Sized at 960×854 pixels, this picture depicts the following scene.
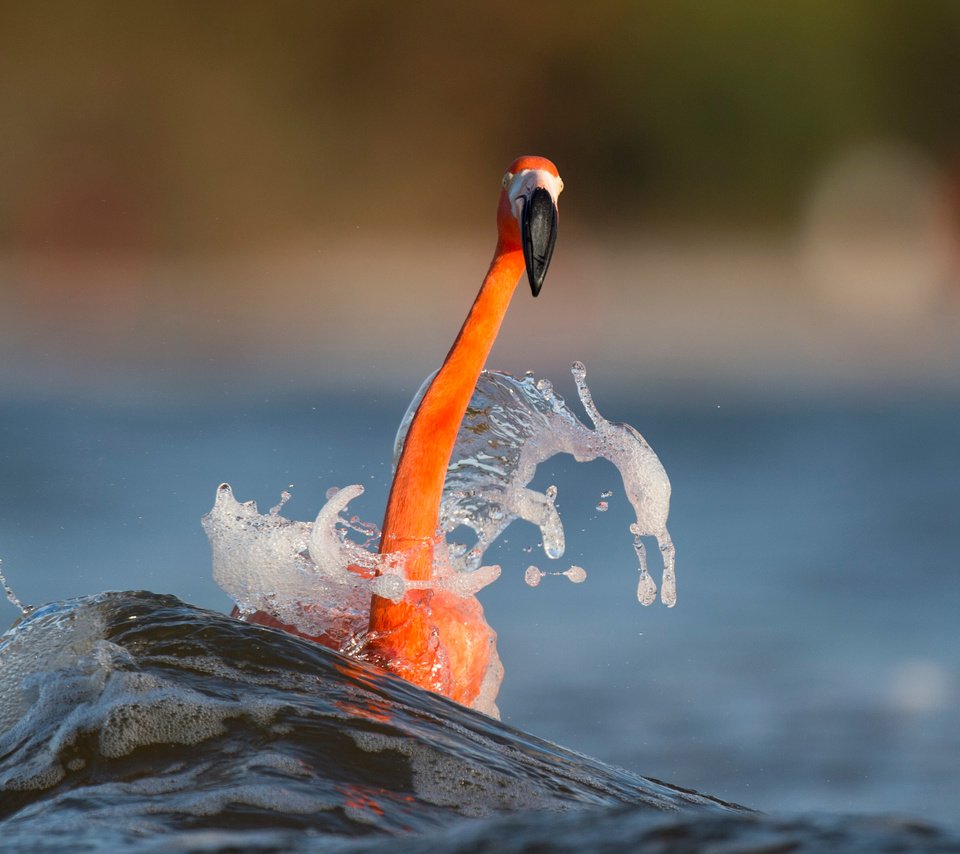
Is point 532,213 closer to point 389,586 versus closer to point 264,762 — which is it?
point 389,586

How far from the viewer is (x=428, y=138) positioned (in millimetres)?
17125

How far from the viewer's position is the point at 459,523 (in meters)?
3.91

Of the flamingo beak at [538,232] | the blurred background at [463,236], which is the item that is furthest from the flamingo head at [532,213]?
the blurred background at [463,236]

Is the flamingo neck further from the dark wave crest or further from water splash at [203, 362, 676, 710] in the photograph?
the dark wave crest

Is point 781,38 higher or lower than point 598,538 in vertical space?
higher

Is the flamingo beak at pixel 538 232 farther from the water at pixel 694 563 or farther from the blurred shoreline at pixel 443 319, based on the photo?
the blurred shoreline at pixel 443 319

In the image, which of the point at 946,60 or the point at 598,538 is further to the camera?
the point at 946,60

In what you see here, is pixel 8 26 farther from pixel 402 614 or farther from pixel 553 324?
pixel 402 614

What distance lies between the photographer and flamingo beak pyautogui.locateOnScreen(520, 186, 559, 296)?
129 inches

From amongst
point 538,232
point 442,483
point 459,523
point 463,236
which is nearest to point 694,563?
point 459,523

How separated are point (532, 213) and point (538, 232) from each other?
48 mm

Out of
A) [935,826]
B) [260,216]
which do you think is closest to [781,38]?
[260,216]

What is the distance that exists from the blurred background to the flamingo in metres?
5.35

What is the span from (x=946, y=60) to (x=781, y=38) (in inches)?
84.6
